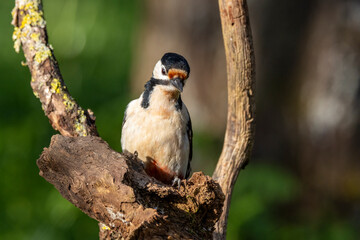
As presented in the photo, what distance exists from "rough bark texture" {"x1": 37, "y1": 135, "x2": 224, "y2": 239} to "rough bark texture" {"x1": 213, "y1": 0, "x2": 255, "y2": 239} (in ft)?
2.00

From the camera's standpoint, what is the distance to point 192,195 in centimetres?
336

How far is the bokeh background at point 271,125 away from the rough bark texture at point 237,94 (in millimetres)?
2949

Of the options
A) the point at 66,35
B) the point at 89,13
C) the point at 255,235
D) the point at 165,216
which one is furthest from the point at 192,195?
the point at 89,13

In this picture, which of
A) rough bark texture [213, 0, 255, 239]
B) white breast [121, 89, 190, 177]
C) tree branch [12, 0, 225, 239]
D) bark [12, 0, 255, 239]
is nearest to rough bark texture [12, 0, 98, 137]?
bark [12, 0, 255, 239]

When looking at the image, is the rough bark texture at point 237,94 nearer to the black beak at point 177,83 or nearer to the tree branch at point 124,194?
the black beak at point 177,83

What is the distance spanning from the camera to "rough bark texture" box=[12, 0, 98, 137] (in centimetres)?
387

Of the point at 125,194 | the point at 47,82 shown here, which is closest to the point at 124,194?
the point at 125,194

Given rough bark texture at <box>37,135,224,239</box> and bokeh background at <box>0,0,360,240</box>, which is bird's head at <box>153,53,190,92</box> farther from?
bokeh background at <box>0,0,360,240</box>

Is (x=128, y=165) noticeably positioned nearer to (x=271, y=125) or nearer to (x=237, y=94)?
(x=237, y=94)

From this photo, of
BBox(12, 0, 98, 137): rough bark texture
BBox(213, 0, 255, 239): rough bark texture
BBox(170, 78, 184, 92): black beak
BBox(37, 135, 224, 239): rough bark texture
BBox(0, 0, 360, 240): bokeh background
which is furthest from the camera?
BBox(0, 0, 360, 240): bokeh background

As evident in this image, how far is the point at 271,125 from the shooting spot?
8070 millimetres

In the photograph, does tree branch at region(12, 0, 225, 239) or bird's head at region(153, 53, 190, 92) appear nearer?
tree branch at region(12, 0, 225, 239)

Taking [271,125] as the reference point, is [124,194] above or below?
below

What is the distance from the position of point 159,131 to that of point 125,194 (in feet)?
4.55
